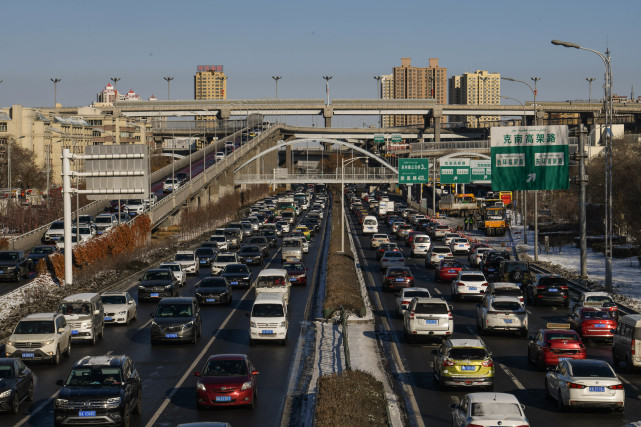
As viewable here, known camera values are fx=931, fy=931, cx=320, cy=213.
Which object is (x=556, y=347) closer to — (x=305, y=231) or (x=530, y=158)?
(x=530, y=158)

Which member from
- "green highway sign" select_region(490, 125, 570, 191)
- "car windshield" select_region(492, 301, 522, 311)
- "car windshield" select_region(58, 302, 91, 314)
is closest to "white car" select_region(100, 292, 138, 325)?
"car windshield" select_region(58, 302, 91, 314)

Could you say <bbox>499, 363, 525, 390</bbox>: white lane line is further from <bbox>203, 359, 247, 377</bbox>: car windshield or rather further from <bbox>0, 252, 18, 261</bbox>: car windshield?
<bbox>0, 252, 18, 261</bbox>: car windshield

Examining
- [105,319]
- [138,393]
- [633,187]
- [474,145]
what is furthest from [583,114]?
[138,393]

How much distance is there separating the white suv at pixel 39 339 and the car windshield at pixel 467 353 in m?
11.8

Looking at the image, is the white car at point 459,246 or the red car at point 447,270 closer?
the red car at point 447,270

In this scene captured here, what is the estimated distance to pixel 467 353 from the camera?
23.2 metres

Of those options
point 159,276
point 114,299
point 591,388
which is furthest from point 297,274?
point 591,388

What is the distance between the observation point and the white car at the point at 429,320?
101 ft

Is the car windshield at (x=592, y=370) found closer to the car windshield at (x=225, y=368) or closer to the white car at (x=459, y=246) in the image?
the car windshield at (x=225, y=368)

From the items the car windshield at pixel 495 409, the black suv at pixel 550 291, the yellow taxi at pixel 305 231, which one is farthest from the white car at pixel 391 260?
the car windshield at pixel 495 409

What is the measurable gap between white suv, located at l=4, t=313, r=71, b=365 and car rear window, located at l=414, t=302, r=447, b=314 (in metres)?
11.5

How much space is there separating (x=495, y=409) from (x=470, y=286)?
85.7 feet

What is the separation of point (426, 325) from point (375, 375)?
590 cm

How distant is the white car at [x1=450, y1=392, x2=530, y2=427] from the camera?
16.8 metres
